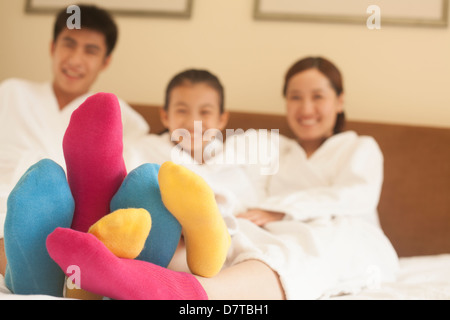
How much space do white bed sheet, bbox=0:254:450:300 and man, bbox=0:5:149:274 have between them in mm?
531

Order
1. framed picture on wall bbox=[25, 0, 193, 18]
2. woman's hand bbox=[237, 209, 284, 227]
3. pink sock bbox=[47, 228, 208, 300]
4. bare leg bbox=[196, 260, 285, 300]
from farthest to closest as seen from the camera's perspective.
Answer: framed picture on wall bbox=[25, 0, 193, 18], woman's hand bbox=[237, 209, 284, 227], bare leg bbox=[196, 260, 285, 300], pink sock bbox=[47, 228, 208, 300]

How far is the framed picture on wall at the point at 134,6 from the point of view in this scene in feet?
4.87

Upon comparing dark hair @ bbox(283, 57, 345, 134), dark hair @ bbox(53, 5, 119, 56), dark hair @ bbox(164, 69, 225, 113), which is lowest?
dark hair @ bbox(164, 69, 225, 113)

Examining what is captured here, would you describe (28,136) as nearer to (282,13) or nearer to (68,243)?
(68,243)

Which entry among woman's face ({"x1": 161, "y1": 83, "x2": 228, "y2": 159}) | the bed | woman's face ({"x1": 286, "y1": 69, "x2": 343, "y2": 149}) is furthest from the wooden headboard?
woman's face ({"x1": 161, "y1": 83, "x2": 228, "y2": 159})

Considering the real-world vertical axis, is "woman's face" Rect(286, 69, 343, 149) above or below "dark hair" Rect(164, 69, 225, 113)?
below

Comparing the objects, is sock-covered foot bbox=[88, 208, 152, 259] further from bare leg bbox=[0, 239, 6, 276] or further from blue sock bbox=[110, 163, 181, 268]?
bare leg bbox=[0, 239, 6, 276]

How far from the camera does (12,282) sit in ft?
1.66

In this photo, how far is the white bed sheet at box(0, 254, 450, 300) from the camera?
2.41 feet

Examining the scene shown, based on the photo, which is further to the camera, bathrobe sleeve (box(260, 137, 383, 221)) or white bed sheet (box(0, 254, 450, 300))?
bathrobe sleeve (box(260, 137, 383, 221))

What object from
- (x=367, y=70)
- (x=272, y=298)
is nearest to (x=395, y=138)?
(x=367, y=70)

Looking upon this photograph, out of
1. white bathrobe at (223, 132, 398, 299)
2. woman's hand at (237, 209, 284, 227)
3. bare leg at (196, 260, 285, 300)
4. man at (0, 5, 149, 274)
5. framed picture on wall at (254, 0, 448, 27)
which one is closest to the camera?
bare leg at (196, 260, 285, 300)

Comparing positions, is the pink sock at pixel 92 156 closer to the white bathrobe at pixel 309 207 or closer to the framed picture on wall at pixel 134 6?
the white bathrobe at pixel 309 207

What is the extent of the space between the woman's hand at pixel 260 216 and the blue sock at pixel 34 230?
460 millimetres
